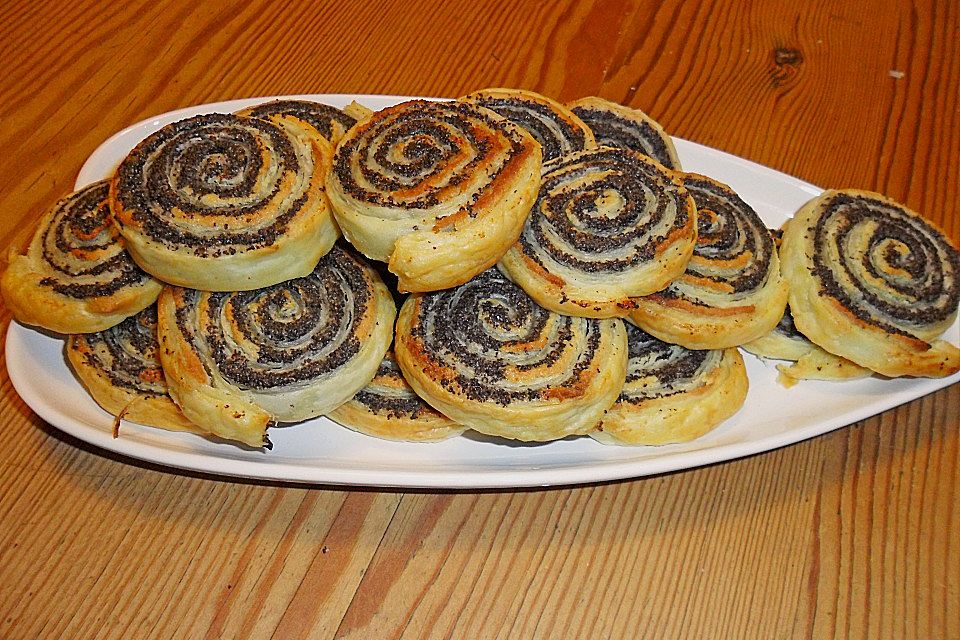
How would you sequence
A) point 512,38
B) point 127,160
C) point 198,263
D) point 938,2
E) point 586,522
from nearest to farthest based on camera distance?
point 198,263 < point 127,160 < point 586,522 < point 512,38 < point 938,2

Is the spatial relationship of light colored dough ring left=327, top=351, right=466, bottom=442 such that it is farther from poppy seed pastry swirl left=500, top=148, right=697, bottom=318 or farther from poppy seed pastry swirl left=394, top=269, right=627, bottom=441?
poppy seed pastry swirl left=500, top=148, right=697, bottom=318

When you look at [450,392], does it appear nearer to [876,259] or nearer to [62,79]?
[876,259]

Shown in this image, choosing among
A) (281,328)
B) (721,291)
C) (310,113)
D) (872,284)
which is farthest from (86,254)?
(872,284)

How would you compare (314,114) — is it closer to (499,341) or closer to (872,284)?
(499,341)

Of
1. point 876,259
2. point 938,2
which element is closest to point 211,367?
point 876,259

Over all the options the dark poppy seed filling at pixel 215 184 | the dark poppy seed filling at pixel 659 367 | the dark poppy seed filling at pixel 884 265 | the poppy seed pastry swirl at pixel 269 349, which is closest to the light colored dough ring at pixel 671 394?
the dark poppy seed filling at pixel 659 367

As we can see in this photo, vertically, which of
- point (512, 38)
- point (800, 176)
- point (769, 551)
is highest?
point (512, 38)

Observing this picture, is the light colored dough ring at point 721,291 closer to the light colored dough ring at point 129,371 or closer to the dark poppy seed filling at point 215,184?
the dark poppy seed filling at point 215,184
